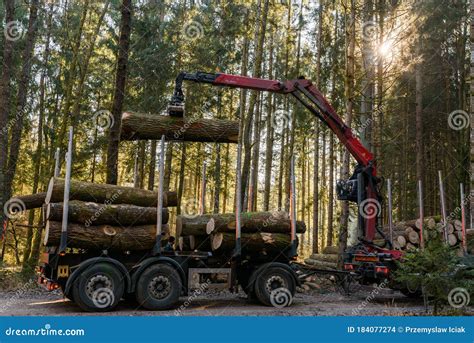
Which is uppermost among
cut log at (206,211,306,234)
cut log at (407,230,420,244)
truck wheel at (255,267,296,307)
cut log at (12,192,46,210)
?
cut log at (12,192,46,210)

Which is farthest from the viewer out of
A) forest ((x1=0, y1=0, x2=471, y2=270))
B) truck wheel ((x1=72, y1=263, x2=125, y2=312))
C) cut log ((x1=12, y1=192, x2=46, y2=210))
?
forest ((x1=0, y1=0, x2=471, y2=270))

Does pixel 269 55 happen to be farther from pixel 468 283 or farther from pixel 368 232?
pixel 468 283

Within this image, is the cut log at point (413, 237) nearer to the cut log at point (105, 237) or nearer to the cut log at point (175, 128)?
the cut log at point (175, 128)

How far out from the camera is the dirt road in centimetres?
857

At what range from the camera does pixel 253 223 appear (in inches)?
399

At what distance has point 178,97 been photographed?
9961 mm

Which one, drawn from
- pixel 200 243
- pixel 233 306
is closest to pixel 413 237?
pixel 233 306

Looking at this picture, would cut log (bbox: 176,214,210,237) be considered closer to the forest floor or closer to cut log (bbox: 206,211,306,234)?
cut log (bbox: 206,211,306,234)

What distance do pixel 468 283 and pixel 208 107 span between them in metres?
16.6

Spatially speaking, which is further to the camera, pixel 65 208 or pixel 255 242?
pixel 255 242

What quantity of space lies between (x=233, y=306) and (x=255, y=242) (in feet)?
4.79

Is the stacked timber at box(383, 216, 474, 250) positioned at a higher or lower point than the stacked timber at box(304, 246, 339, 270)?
higher

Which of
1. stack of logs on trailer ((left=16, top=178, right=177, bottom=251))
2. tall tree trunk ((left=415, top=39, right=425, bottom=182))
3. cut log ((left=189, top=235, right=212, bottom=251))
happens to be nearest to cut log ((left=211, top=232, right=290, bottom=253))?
cut log ((left=189, top=235, right=212, bottom=251))

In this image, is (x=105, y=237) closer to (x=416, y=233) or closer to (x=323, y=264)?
(x=323, y=264)
